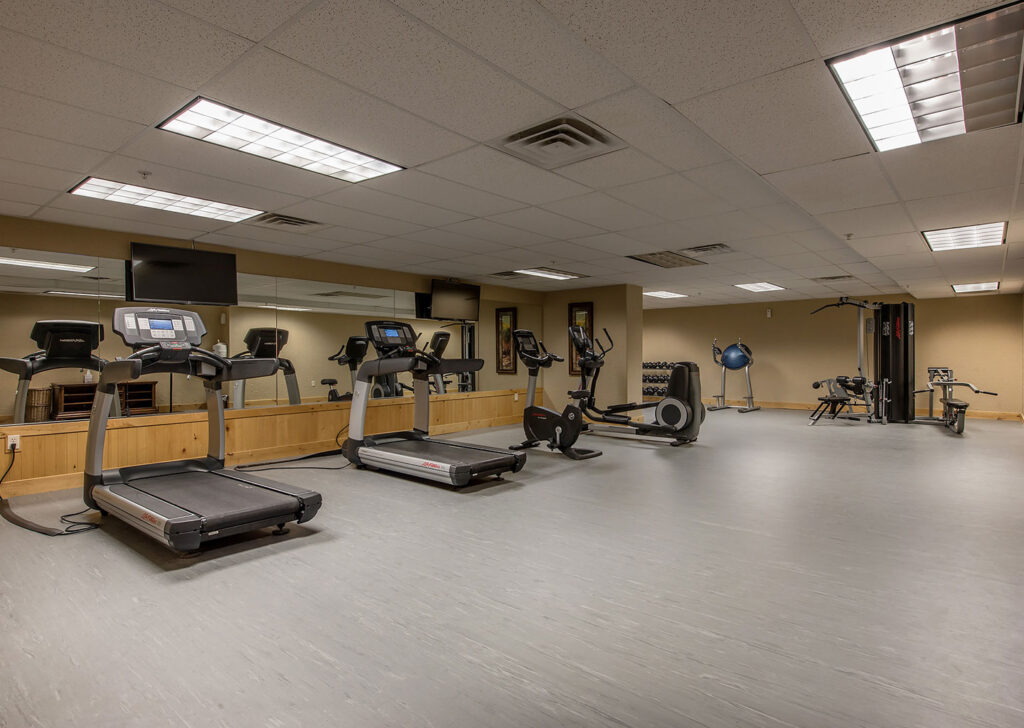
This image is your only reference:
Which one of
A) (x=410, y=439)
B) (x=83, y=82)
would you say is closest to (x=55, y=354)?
(x=410, y=439)

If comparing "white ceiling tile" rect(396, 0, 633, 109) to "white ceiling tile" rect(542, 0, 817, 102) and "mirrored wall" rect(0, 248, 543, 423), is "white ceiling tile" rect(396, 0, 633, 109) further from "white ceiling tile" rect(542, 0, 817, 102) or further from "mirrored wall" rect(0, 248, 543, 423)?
"mirrored wall" rect(0, 248, 543, 423)

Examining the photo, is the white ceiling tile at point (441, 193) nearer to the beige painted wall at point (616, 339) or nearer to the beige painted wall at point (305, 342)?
the beige painted wall at point (305, 342)

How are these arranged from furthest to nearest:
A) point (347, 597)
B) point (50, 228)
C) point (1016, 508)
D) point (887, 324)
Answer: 1. point (887, 324)
2. point (50, 228)
3. point (1016, 508)
4. point (347, 597)

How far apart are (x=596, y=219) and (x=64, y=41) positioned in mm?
3772

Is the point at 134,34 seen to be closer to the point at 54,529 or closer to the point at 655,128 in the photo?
the point at 655,128

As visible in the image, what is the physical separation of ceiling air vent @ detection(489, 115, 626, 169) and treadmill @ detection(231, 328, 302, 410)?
3.84 metres

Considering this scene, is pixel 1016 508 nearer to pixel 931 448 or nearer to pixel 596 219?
pixel 931 448

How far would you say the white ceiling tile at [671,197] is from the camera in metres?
3.92

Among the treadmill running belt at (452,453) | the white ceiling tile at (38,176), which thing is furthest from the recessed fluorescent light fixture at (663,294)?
the white ceiling tile at (38,176)

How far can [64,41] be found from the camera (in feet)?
6.79

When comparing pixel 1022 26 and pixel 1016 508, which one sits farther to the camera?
pixel 1016 508

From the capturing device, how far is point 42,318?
476 centimetres

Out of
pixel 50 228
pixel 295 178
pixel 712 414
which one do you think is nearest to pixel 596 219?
pixel 295 178

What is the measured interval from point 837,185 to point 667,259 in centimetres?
309
